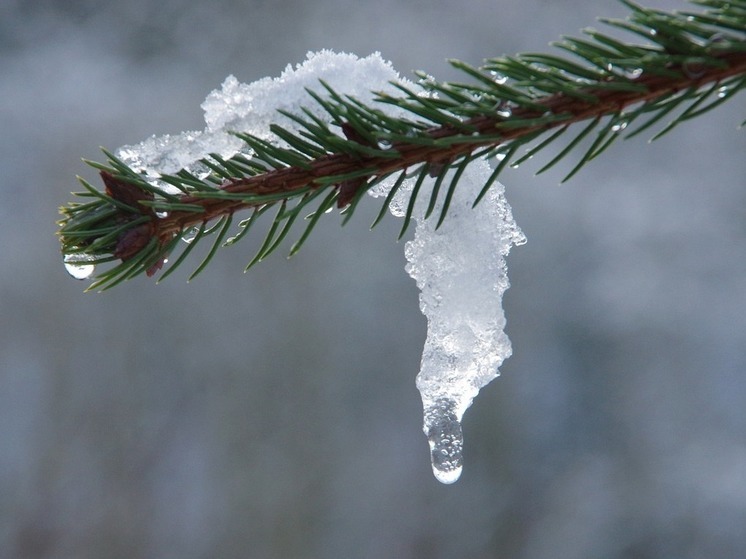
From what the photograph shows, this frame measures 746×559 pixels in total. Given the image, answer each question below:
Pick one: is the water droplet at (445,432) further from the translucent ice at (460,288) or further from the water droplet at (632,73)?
the water droplet at (632,73)

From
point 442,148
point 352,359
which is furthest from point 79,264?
point 352,359

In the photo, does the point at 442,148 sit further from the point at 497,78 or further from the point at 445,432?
the point at 445,432

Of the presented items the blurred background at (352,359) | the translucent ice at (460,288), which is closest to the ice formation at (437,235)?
the translucent ice at (460,288)

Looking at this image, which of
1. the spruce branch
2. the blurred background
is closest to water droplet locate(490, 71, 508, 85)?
the spruce branch

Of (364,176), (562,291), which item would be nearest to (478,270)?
(364,176)

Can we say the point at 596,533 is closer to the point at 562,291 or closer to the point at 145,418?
the point at 562,291

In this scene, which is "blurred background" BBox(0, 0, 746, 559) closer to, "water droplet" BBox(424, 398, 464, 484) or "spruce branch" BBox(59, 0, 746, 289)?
"water droplet" BBox(424, 398, 464, 484)
